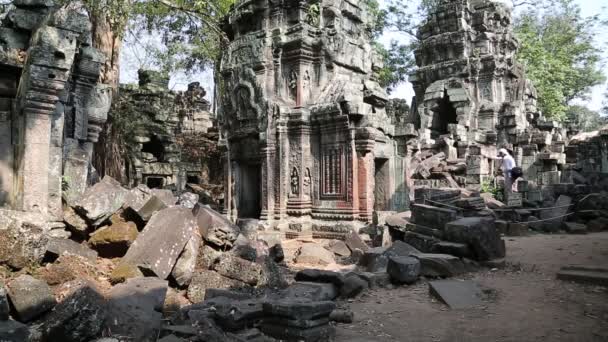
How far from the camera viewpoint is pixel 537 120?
22281 mm

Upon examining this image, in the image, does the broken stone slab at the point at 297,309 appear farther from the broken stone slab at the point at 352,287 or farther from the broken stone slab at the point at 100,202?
the broken stone slab at the point at 100,202

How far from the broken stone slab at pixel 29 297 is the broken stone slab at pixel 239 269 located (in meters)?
1.91

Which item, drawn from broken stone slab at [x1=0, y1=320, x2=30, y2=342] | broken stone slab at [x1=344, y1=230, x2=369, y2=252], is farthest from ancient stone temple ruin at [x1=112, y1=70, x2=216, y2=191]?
broken stone slab at [x1=0, y1=320, x2=30, y2=342]

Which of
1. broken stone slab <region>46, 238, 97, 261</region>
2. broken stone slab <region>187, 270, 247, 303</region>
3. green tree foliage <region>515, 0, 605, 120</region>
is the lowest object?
broken stone slab <region>187, 270, 247, 303</region>

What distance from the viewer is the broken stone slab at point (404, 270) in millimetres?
6148

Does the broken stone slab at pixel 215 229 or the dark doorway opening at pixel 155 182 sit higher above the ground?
the dark doorway opening at pixel 155 182

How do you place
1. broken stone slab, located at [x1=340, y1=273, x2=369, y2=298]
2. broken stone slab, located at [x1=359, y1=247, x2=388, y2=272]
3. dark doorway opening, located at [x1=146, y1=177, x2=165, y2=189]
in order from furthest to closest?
dark doorway opening, located at [x1=146, y1=177, x2=165, y2=189], broken stone slab, located at [x1=359, y1=247, x2=388, y2=272], broken stone slab, located at [x1=340, y1=273, x2=369, y2=298]

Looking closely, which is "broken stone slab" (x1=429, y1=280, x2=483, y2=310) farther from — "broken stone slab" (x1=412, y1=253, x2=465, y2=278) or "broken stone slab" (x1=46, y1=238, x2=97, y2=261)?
"broken stone slab" (x1=46, y1=238, x2=97, y2=261)

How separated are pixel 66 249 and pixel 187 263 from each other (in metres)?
1.28

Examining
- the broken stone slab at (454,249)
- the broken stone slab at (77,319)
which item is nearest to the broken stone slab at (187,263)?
the broken stone slab at (77,319)

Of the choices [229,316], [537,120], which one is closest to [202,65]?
[537,120]

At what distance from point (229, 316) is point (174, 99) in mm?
17910

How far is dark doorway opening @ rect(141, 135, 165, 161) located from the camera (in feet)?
58.0

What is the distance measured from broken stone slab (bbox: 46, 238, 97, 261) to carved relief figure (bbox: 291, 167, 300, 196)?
6412mm
